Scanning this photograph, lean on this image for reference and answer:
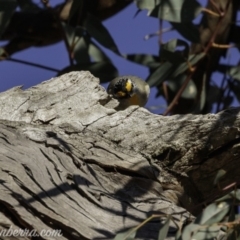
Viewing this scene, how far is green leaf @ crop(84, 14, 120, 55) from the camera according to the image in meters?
4.25

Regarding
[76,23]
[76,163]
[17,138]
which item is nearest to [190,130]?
[76,163]

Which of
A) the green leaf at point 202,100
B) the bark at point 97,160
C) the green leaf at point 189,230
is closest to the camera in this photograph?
the green leaf at point 189,230

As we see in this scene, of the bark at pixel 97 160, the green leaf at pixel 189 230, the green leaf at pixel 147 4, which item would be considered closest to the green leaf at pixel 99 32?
the green leaf at pixel 147 4

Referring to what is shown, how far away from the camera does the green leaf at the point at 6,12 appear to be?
4.10 meters

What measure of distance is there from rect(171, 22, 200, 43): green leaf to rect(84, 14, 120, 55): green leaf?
352 millimetres

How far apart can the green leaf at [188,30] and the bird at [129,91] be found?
946mm

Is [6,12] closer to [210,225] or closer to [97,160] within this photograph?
[97,160]

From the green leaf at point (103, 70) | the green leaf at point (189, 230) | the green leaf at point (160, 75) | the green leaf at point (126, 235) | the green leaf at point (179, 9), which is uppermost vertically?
the green leaf at point (179, 9)

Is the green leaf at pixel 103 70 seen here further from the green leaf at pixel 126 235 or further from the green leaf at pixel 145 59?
the green leaf at pixel 126 235

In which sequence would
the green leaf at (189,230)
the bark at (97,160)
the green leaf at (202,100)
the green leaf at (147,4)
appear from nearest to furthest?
1. the green leaf at (189,230)
2. the bark at (97,160)
3. the green leaf at (147,4)
4. the green leaf at (202,100)

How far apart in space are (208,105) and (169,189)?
2.07m

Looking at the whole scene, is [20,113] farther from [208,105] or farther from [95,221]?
[208,105]

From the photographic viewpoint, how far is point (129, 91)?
539 cm

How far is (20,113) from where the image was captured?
118 inches
